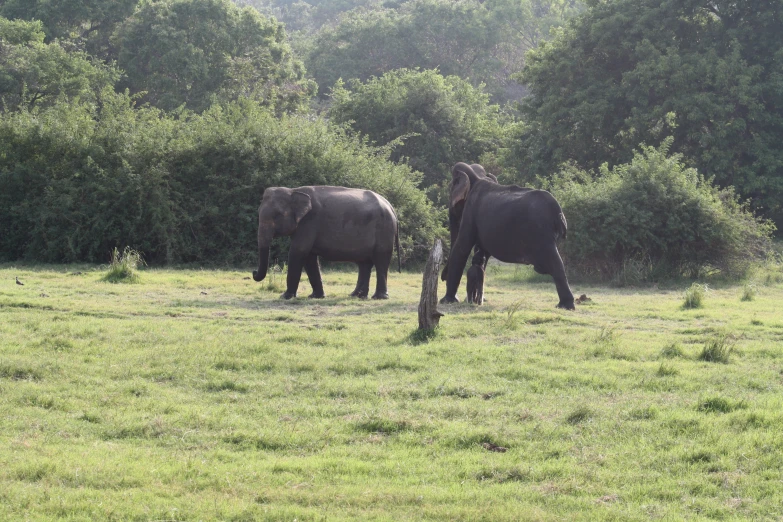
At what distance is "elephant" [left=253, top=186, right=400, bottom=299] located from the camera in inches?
671

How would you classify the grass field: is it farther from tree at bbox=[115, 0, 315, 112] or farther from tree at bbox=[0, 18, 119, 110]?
tree at bbox=[115, 0, 315, 112]

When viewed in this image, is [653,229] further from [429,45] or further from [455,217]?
[429,45]

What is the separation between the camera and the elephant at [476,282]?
16672 mm

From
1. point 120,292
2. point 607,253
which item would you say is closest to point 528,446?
point 120,292

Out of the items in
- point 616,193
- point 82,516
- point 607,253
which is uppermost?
point 616,193

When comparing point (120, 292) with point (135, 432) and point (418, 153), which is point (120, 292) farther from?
point (418, 153)

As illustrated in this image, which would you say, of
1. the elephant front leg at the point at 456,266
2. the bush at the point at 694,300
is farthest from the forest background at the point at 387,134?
the elephant front leg at the point at 456,266

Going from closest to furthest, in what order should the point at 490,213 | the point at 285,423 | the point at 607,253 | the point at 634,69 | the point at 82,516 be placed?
the point at 82,516 < the point at 285,423 < the point at 490,213 < the point at 607,253 < the point at 634,69

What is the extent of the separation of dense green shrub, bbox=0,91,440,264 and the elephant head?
23.5 ft

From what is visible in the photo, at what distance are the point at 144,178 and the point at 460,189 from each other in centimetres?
988

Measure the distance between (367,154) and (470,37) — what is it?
35.4 m

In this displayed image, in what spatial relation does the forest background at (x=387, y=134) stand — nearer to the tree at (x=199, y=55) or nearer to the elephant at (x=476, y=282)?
the tree at (x=199, y=55)

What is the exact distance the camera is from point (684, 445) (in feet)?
24.5

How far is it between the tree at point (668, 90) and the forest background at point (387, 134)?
0.22ft
